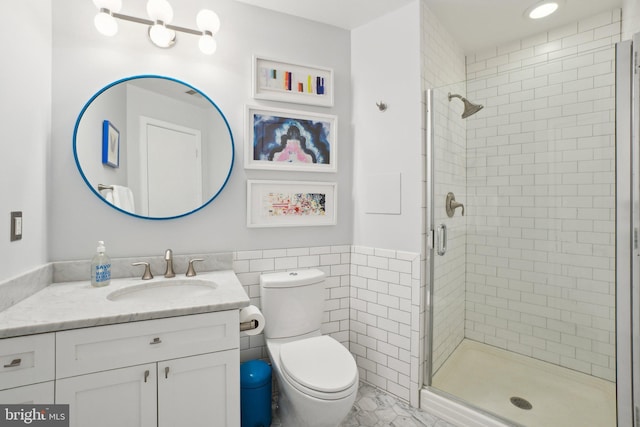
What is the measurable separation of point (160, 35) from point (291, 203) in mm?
1216

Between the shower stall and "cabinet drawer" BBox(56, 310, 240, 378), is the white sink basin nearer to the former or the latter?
"cabinet drawer" BBox(56, 310, 240, 378)

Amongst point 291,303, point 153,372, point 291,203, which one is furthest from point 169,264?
point 291,203

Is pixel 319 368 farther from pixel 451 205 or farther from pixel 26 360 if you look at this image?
pixel 451 205

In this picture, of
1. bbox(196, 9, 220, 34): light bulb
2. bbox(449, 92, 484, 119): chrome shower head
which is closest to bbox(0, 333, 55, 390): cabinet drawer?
bbox(196, 9, 220, 34): light bulb

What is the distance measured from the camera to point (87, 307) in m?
1.26

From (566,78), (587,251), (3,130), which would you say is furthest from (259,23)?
(587,251)

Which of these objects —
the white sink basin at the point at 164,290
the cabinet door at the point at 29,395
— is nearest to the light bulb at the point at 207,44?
the white sink basin at the point at 164,290

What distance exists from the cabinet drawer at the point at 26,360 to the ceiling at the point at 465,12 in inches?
81.9

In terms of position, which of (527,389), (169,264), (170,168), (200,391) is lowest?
(527,389)

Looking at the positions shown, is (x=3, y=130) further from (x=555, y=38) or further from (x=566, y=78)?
(x=555, y=38)

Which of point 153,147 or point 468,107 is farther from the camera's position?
point 468,107

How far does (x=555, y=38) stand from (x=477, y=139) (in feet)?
3.57

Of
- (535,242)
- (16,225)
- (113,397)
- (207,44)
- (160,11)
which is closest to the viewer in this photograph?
(113,397)

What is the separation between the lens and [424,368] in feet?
6.42
